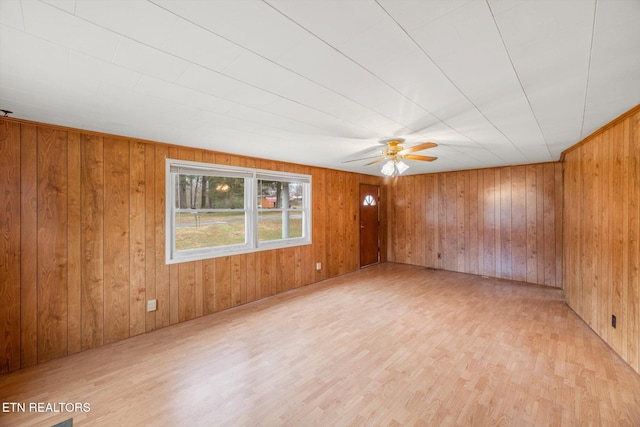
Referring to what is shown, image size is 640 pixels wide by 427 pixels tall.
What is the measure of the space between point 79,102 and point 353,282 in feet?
14.5

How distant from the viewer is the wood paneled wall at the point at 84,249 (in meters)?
2.29

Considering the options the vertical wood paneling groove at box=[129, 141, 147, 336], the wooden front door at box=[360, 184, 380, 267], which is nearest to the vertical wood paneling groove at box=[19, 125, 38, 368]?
the vertical wood paneling groove at box=[129, 141, 147, 336]

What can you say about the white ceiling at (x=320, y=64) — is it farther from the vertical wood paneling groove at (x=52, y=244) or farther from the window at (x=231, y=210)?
the window at (x=231, y=210)

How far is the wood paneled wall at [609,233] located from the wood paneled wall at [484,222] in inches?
46.5

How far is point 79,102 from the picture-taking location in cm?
189

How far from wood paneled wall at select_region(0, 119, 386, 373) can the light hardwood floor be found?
243 millimetres

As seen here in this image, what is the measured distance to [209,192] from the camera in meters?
3.57

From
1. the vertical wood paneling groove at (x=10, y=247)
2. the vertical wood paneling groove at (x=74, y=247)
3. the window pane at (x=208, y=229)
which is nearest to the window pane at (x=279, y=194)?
the window pane at (x=208, y=229)

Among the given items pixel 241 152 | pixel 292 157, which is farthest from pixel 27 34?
pixel 292 157

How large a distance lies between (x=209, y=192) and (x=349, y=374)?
9.24 feet

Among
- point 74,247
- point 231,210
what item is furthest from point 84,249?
point 231,210
